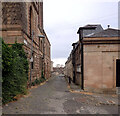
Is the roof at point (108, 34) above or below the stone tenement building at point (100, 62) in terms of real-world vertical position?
above

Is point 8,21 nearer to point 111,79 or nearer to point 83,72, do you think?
point 83,72

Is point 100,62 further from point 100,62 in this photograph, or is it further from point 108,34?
point 108,34

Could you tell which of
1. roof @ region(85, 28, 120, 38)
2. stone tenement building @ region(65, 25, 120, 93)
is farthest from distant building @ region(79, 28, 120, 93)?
roof @ region(85, 28, 120, 38)

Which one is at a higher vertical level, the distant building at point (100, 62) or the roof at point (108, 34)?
the roof at point (108, 34)

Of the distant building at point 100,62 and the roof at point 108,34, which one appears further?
the roof at point 108,34

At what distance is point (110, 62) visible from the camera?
8305 mm

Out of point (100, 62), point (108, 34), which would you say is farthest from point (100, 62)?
point (108, 34)

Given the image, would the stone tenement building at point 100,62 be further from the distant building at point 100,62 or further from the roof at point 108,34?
the roof at point 108,34

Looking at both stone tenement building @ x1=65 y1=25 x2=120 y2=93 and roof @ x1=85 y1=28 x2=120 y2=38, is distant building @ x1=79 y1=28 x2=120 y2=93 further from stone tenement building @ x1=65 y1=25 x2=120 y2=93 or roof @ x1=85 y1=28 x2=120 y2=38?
roof @ x1=85 y1=28 x2=120 y2=38

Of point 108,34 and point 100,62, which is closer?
point 100,62

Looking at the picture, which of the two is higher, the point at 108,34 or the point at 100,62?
the point at 108,34

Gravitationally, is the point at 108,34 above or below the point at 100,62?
above

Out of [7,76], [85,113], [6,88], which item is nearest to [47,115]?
[85,113]

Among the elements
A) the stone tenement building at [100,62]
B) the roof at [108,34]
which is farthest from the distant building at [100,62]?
the roof at [108,34]
